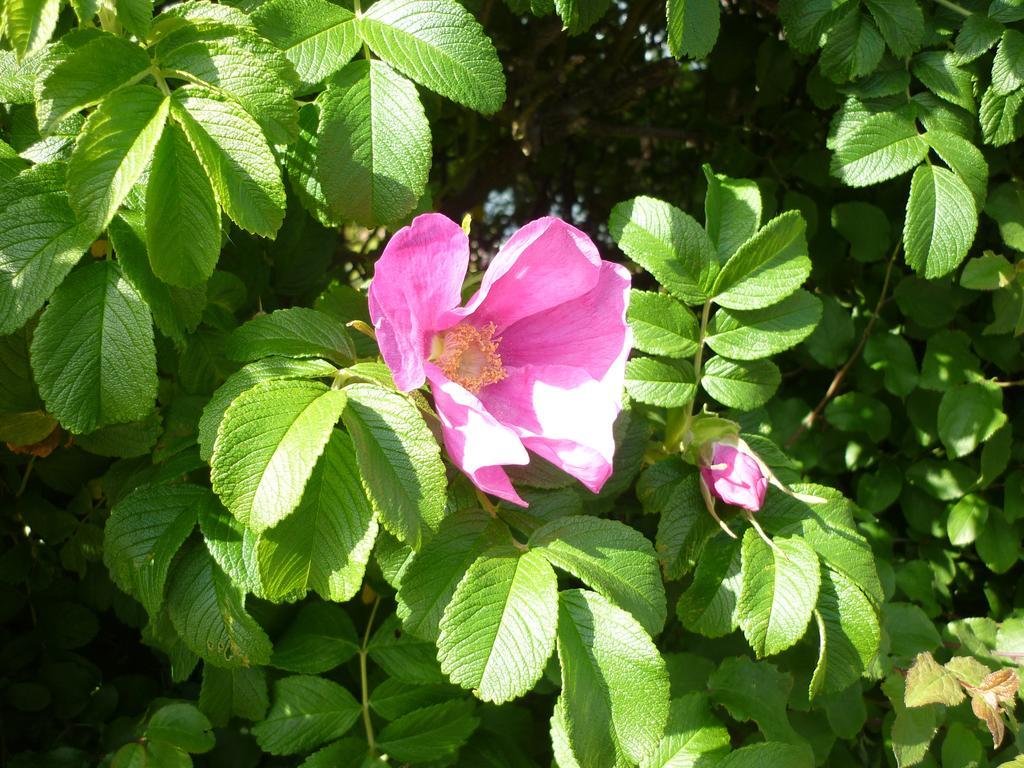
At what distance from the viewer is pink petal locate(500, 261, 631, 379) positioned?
3.13 feet

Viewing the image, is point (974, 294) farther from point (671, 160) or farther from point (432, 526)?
point (432, 526)

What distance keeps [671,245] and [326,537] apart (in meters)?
0.55

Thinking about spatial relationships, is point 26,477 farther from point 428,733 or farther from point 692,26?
point 692,26

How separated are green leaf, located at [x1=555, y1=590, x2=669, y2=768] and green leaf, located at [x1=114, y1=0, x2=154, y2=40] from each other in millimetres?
645

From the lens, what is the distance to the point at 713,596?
1.04m

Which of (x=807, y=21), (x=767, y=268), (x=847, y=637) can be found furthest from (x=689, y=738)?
(x=807, y=21)

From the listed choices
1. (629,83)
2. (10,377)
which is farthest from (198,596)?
(629,83)

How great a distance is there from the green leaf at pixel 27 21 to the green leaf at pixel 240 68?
0.11m

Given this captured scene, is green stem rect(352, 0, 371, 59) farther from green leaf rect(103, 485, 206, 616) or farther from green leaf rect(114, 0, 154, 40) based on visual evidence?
green leaf rect(103, 485, 206, 616)

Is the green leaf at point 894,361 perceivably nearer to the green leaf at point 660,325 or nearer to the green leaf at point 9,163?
the green leaf at point 660,325

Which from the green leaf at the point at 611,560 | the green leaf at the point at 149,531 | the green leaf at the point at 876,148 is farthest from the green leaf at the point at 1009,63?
the green leaf at the point at 149,531

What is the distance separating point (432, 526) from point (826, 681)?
1.65 feet

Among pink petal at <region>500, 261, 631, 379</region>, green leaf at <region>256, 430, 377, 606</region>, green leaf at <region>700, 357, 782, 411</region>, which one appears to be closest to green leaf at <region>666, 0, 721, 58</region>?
pink petal at <region>500, 261, 631, 379</region>

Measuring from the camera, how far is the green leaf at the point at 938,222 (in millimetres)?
1166
